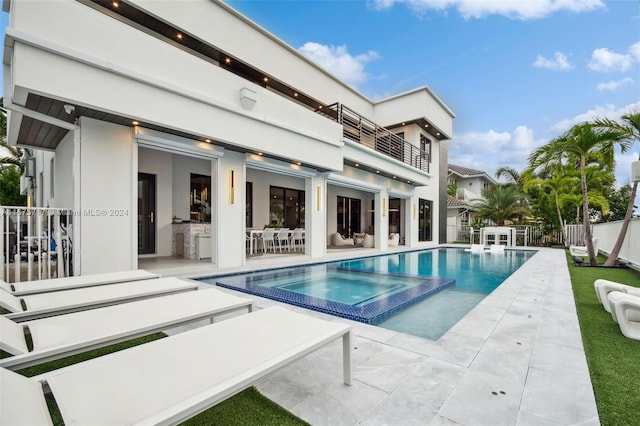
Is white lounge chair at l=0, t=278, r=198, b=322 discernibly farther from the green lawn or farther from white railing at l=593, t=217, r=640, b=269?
white railing at l=593, t=217, r=640, b=269

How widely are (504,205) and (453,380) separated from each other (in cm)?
2181

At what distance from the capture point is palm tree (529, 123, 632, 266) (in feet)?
28.9

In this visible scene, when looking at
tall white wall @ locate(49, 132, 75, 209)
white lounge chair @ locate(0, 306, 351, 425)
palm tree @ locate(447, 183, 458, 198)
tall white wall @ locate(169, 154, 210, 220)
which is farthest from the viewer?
palm tree @ locate(447, 183, 458, 198)

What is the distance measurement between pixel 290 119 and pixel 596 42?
25803mm

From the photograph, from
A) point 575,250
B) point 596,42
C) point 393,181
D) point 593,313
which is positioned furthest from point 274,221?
point 596,42

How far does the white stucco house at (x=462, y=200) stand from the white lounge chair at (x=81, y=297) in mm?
23955

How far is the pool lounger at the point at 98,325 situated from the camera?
196 centimetres

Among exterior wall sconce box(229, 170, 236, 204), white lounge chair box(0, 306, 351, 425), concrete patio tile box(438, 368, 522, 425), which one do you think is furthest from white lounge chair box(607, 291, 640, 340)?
exterior wall sconce box(229, 170, 236, 204)

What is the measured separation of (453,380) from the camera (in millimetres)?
2420

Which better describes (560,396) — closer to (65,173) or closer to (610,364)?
(610,364)

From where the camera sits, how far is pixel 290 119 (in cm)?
919

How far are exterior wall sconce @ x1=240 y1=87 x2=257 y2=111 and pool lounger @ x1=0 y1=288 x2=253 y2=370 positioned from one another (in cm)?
560

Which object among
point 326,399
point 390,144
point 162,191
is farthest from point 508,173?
point 326,399

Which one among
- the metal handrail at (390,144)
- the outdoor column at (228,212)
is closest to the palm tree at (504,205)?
the metal handrail at (390,144)
